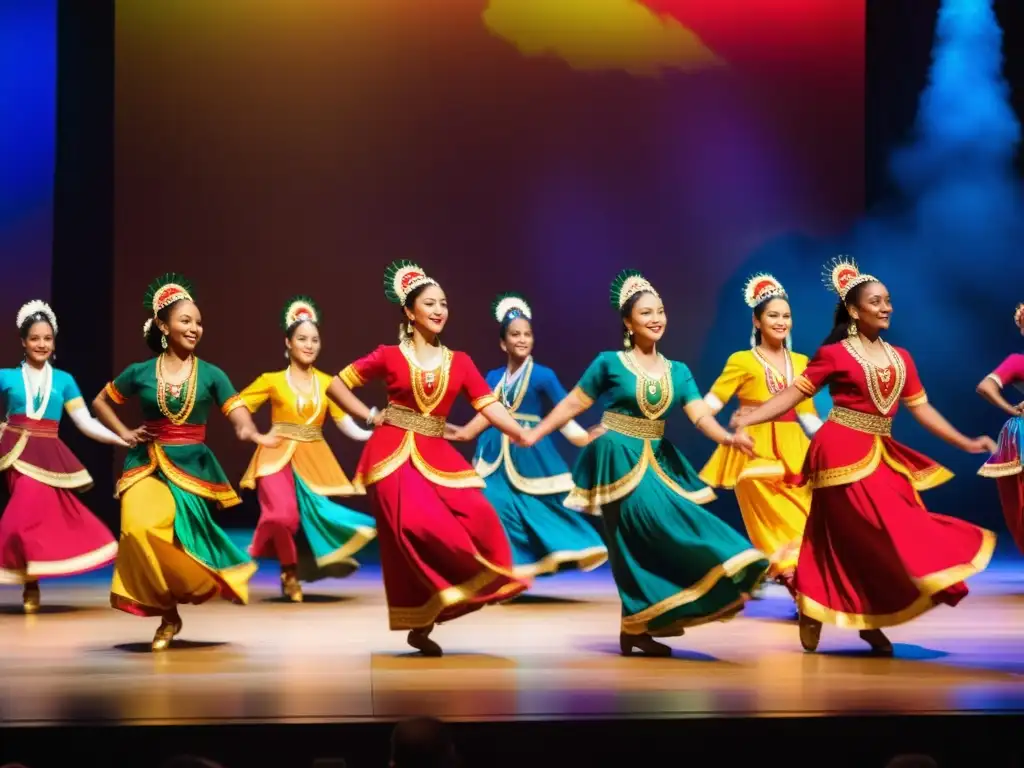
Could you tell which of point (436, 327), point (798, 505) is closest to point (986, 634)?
point (798, 505)

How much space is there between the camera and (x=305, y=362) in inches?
307

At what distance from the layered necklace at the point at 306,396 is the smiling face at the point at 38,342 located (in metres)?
1.21

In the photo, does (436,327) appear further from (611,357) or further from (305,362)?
(305,362)

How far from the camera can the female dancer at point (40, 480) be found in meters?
6.94

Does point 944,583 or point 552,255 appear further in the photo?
point 552,255

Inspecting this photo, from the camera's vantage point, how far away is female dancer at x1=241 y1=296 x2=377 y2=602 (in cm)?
747

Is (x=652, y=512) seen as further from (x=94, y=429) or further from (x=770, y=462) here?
(x=94, y=429)

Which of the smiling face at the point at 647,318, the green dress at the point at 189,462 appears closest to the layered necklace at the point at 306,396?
the green dress at the point at 189,462

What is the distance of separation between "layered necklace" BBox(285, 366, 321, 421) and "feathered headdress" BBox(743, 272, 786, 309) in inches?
87.8

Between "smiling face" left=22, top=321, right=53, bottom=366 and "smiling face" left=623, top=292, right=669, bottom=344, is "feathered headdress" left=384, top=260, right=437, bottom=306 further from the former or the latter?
"smiling face" left=22, top=321, right=53, bottom=366

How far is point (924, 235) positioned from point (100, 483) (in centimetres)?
555

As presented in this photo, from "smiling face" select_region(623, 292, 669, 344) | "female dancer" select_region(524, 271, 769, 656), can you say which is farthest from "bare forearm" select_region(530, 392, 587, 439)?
"smiling face" select_region(623, 292, 669, 344)

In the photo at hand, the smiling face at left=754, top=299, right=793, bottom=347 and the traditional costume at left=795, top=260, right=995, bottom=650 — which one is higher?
the smiling face at left=754, top=299, right=793, bottom=347

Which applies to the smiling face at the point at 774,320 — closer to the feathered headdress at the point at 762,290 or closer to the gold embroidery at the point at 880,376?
the feathered headdress at the point at 762,290
